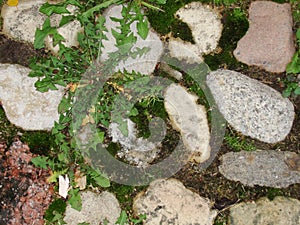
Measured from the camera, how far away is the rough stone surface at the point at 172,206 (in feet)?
10.4

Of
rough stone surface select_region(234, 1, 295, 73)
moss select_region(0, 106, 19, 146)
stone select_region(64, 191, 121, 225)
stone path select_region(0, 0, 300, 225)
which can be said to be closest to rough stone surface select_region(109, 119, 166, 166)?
stone path select_region(0, 0, 300, 225)

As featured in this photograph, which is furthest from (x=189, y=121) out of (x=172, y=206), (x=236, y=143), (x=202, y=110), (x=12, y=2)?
(x=12, y=2)

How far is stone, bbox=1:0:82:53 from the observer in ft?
10.5

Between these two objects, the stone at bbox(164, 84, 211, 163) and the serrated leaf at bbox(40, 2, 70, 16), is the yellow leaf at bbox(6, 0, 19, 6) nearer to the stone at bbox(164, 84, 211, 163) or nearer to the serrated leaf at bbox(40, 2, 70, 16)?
the serrated leaf at bbox(40, 2, 70, 16)

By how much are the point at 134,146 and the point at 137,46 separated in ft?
2.53

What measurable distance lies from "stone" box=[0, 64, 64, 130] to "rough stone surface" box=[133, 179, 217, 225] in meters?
0.94

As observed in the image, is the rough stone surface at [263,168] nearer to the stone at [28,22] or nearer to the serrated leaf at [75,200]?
the serrated leaf at [75,200]

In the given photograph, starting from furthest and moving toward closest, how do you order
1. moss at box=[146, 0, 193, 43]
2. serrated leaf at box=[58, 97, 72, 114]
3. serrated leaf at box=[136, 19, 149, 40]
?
moss at box=[146, 0, 193, 43]
serrated leaf at box=[58, 97, 72, 114]
serrated leaf at box=[136, 19, 149, 40]

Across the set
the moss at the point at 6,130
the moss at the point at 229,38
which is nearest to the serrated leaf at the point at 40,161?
the moss at the point at 6,130

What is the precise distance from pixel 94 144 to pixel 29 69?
79 cm

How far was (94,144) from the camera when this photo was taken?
10.1 ft

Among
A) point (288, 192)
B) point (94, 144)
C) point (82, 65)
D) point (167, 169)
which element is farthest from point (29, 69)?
point (288, 192)

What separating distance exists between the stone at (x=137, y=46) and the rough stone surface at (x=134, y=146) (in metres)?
0.42

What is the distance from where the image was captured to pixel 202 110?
3.21 meters
